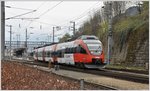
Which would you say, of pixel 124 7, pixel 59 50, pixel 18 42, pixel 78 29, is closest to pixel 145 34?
pixel 59 50

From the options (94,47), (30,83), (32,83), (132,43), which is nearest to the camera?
(30,83)

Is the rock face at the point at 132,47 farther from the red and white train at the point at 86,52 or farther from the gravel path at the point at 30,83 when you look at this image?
the gravel path at the point at 30,83

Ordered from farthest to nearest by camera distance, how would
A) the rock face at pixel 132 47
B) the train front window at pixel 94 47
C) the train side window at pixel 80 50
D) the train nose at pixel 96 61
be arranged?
the rock face at pixel 132 47, the train side window at pixel 80 50, the train front window at pixel 94 47, the train nose at pixel 96 61

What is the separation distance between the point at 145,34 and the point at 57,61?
38.3 ft

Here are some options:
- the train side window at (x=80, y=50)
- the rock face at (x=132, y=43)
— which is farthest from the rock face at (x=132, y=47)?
the train side window at (x=80, y=50)

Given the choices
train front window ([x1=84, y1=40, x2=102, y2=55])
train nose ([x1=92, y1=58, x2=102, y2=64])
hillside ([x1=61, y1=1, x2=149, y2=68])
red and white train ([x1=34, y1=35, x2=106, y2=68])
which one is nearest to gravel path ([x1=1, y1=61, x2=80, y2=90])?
train nose ([x1=92, y1=58, x2=102, y2=64])

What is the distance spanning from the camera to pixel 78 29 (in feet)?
347

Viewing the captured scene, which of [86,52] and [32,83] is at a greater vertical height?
[86,52]

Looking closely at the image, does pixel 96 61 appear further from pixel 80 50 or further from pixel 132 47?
pixel 132 47

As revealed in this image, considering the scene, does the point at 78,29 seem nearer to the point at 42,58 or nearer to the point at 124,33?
the point at 42,58

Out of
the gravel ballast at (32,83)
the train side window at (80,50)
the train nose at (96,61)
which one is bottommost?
the gravel ballast at (32,83)

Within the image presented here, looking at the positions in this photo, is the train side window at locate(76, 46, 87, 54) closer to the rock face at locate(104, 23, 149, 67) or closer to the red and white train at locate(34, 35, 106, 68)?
the red and white train at locate(34, 35, 106, 68)

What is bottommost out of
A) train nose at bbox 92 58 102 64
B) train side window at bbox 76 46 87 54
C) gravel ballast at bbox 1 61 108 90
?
gravel ballast at bbox 1 61 108 90

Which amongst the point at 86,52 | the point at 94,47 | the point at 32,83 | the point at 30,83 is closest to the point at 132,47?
the point at 94,47
